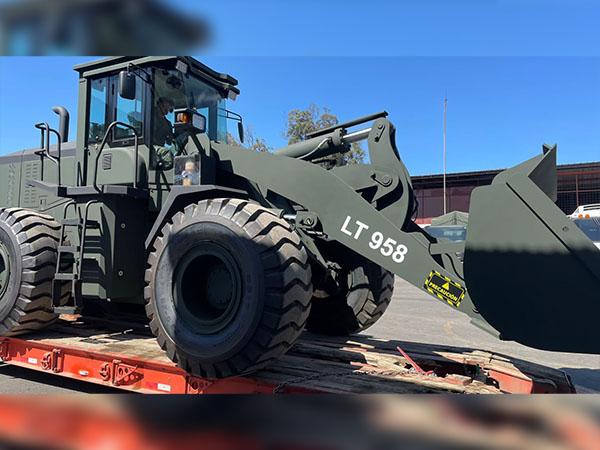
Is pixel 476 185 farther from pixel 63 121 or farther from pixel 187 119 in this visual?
pixel 187 119

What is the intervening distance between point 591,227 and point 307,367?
530 inches

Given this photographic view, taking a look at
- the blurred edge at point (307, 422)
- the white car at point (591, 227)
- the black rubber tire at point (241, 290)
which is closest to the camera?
the blurred edge at point (307, 422)

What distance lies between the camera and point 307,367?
4141 millimetres

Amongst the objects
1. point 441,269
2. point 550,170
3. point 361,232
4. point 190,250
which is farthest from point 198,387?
point 550,170

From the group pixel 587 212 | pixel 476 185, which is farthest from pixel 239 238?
pixel 476 185

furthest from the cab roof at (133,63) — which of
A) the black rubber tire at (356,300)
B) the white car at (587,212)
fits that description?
the white car at (587,212)

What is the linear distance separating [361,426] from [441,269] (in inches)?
84.0

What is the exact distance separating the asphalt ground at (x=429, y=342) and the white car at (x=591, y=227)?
5240 mm

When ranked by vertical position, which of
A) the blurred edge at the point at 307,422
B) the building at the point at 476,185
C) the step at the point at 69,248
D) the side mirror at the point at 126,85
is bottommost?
the blurred edge at the point at 307,422

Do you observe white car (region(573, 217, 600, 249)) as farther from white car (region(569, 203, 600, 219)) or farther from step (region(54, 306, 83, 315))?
step (region(54, 306, 83, 315))

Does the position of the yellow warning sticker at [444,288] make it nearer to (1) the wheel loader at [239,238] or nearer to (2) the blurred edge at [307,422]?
(1) the wheel loader at [239,238]

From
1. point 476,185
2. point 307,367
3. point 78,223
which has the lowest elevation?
point 307,367

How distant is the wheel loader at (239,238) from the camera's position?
300cm

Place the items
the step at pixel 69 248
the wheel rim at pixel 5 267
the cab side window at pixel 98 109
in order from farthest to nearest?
the cab side window at pixel 98 109, the wheel rim at pixel 5 267, the step at pixel 69 248
